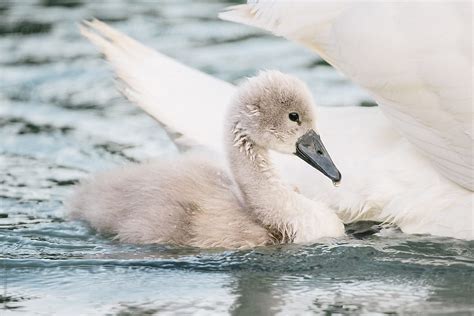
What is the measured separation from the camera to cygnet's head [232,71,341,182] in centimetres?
564

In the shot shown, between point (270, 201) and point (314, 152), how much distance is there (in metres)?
0.27

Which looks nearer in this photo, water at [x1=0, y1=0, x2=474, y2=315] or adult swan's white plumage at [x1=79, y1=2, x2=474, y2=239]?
water at [x1=0, y1=0, x2=474, y2=315]

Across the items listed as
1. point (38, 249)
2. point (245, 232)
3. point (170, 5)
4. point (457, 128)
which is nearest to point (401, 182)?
point (457, 128)

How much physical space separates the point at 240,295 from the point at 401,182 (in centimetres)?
109

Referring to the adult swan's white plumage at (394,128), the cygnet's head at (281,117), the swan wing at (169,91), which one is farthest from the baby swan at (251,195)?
the swan wing at (169,91)

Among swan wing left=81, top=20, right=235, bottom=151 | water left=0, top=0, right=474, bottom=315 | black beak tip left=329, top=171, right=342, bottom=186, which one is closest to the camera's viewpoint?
water left=0, top=0, right=474, bottom=315

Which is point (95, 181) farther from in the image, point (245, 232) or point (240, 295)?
point (240, 295)

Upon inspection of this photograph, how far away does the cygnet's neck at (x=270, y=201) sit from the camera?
224 inches

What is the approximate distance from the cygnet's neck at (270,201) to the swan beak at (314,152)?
166 millimetres

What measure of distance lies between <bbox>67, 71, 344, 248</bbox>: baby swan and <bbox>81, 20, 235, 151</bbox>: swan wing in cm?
81

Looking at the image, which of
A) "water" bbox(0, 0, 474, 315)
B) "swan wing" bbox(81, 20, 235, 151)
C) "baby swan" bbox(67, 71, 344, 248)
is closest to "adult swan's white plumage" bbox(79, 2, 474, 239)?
"water" bbox(0, 0, 474, 315)

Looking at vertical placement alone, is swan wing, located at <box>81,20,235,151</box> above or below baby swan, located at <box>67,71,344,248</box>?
above

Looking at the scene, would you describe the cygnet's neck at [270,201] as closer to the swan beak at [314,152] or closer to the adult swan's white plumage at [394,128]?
the swan beak at [314,152]

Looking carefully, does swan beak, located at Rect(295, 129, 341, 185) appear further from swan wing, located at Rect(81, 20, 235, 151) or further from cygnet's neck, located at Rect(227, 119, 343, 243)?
swan wing, located at Rect(81, 20, 235, 151)
